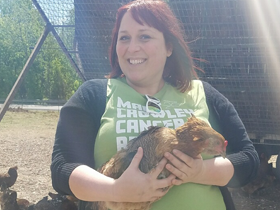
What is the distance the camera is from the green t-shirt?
1.54 meters

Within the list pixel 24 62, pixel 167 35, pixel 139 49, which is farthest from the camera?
pixel 24 62

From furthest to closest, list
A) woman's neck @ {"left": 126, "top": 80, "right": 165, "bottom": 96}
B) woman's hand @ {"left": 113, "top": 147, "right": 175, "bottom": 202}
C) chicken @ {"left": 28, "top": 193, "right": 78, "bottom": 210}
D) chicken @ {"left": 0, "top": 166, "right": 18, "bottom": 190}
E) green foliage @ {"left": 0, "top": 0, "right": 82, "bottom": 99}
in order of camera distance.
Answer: green foliage @ {"left": 0, "top": 0, "right": 82, "bottom": 99} → chicken @ {"left": 0, "top": 166, "right": 18, "bottom": 190} → chicken @ {"left": 28, "top": 193, "right": 78, "bottom": 210} → woman's neck @ {"left": 126, "top": 80, "right": 165, "bottom": 96} → woman's hand @ {"left": 113, "top": 147, "right": 175, "bottom": 202}

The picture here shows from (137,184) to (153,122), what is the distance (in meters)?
0.39

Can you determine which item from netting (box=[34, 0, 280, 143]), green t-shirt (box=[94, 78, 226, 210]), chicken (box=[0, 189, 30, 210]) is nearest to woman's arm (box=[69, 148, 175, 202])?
green t-shirt (box=[94, 78, 226, 210])

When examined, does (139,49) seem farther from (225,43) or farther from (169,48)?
(225,43)

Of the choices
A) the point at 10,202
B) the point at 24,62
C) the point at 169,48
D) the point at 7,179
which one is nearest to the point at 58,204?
the point at 10,202

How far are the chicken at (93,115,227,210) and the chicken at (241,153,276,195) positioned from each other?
290cm

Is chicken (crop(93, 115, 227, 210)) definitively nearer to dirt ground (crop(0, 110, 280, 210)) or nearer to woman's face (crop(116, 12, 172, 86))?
woman's face (crop(116, 12, 172, 86))

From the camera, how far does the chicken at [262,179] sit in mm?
4129

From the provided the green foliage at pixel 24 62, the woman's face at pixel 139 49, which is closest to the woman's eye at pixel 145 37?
the woman's face at pixel 139 49

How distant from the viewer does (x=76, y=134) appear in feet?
5.14

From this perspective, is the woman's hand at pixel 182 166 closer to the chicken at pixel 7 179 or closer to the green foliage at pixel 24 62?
the chicken at pixel 7 179

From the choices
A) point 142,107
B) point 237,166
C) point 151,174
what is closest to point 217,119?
point 237,166

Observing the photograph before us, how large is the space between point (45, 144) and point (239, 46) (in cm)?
509
